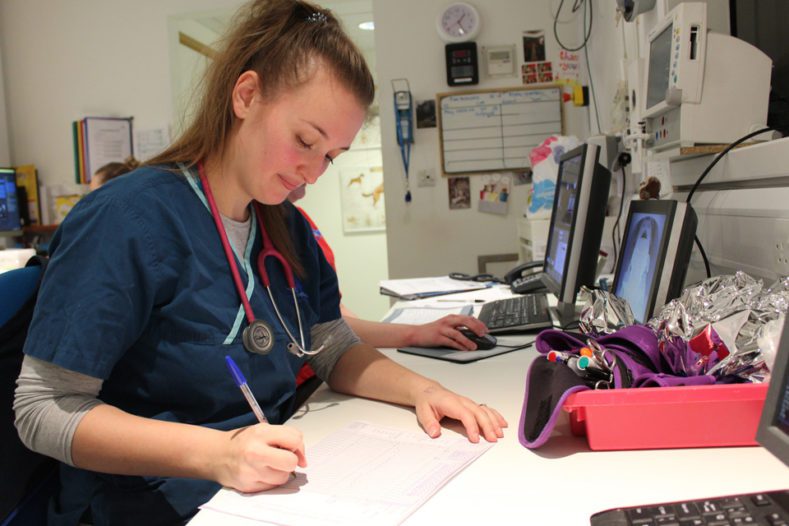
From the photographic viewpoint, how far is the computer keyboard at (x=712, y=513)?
0.52 m

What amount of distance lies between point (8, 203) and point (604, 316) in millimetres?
3761

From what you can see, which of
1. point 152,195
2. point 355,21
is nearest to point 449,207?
point 355,21

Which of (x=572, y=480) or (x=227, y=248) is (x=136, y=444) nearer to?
(x=227, y=248)

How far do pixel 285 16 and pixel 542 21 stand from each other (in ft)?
8.71

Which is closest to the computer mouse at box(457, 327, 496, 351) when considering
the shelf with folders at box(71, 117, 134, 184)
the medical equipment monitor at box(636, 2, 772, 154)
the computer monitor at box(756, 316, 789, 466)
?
the medical equipment monitor at box(636, 2, 772, 154)

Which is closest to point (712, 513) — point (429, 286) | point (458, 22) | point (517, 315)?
point (517, 315)

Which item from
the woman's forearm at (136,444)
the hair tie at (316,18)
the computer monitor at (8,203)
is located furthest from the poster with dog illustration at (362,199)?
the woman's forearm at (136,444)

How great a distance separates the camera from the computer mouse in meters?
1.39

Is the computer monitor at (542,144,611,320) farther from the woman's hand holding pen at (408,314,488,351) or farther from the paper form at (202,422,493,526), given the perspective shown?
the paper form at (202,422,493,526)

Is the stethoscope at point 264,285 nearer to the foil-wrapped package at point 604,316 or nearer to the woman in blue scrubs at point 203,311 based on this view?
the woman in blue scrubs at point 203,311

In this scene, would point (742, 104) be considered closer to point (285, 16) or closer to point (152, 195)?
point (285, 16)

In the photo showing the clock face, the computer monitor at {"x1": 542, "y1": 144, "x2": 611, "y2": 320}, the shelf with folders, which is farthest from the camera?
the shelf with folders

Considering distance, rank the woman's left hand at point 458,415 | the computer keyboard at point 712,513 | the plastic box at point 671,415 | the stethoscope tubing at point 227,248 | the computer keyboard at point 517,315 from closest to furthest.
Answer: the computer keyboard at point 712,513 < the plastic box at point 671,415 < the woman's left hand at point 458,415 < the stethoscope tubing at point 227,248 < the computer keyboard at point 517,315

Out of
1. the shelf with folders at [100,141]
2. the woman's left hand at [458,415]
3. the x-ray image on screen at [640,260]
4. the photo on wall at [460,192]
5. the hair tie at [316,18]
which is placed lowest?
the woman's left hand at [458,415]
